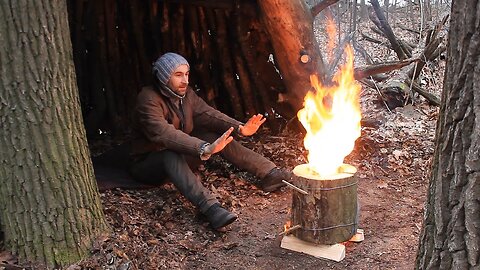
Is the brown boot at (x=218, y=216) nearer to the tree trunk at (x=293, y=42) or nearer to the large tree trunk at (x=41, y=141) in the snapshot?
the large tree trunk at (x=41, y=141)

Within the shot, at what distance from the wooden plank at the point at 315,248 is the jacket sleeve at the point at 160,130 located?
894 millimetres

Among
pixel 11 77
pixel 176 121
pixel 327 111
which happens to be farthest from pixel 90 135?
pixel 11 77

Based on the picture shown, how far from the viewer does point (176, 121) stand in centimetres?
415

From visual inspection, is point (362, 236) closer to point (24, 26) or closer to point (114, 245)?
point (114, 245)

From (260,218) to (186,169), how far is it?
2.25 feet

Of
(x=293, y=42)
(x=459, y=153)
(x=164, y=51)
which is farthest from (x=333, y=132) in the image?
(x=164, y=51)

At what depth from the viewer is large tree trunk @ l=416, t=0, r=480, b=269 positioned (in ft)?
4.89

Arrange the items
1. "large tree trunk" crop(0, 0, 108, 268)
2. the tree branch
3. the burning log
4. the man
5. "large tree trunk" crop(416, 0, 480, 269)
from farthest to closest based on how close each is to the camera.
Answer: the tree branch
the man
the burning log
"large tree trunk" crop(0, 0, 108, 268)
"large tree trunk" crop(416, 0, 480, 269)

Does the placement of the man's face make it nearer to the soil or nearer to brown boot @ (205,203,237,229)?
the soil

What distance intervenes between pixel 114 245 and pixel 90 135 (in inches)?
103

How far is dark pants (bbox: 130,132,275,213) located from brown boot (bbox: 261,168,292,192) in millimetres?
42

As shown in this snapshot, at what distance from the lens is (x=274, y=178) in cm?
428

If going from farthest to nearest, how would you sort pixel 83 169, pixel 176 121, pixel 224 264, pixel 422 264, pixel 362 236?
1. pixel 176 121
2. pixel 362 236
3. pixel 224 264
4. pixel 83 169
5. pixel 422 264

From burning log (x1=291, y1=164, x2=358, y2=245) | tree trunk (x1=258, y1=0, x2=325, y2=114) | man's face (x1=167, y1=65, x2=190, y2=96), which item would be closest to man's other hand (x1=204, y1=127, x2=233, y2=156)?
burning log (x1=291, y1=164, x2=358, y2=245)
